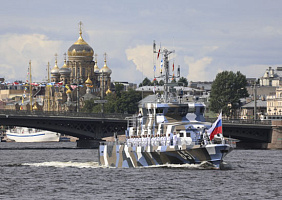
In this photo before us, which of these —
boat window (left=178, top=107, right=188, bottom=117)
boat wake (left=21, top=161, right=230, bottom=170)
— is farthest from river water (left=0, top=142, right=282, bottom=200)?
boat window (left=178, top=107, right=188, bottom=117)

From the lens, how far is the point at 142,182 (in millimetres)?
72125

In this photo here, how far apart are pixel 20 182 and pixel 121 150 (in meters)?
13.5

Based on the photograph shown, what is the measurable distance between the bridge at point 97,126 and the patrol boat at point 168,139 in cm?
5069

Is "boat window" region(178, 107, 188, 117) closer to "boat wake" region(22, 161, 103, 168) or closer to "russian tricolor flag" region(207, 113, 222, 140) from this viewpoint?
"russian tricolor flag" region(207, 113, 222, 140)

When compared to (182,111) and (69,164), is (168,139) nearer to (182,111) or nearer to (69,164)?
(182,111)

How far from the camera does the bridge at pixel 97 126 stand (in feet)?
456

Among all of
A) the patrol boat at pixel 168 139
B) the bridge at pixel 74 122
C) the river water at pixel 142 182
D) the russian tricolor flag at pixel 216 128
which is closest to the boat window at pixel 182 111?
the patrol boat at pixel 168 139

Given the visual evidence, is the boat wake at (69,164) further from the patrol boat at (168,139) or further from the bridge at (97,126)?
the bridge at (97,126)

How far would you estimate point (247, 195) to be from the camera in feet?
211

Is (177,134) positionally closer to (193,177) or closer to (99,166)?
(193,177)

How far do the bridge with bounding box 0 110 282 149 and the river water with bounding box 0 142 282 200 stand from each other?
153 ft

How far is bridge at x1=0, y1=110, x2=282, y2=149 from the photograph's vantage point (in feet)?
456

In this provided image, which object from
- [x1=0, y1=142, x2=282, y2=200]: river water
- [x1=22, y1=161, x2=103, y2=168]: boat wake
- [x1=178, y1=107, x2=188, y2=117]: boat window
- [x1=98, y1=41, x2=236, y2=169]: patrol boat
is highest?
[x1=178, y1=107, x2=188, y2=117]: boat window

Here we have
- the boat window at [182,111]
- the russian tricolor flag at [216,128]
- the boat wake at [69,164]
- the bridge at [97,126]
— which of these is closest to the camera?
the russian tricolor flag at [216,128]
